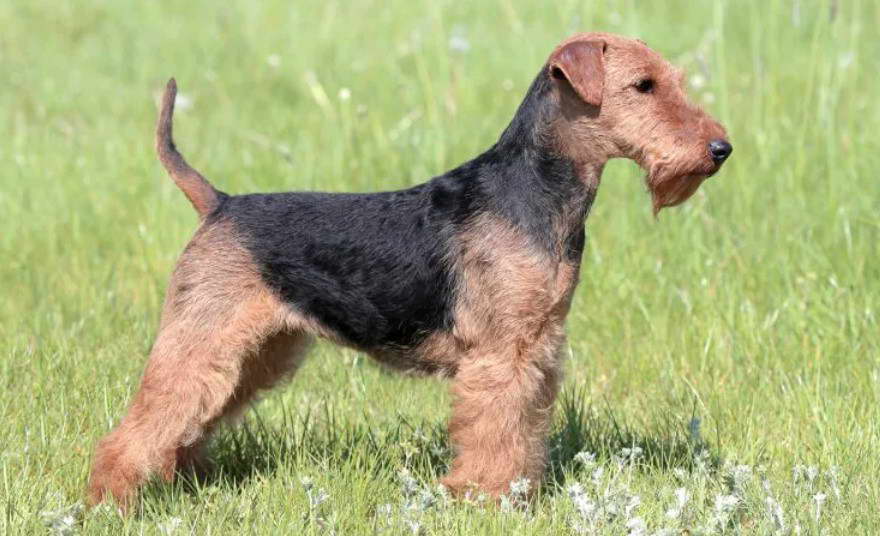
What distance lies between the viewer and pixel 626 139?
431 cm

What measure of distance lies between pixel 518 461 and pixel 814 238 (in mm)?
3034

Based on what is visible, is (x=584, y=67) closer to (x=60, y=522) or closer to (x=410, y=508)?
(x=410, y=508)

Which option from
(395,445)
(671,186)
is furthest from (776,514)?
(395,445)

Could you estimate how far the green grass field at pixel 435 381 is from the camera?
4.26 meters

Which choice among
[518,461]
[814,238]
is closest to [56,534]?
[518,461]

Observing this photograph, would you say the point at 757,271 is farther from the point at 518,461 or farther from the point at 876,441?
the point at 518,461

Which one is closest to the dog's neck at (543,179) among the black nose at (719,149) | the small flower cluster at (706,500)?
the black nose at (719,149)

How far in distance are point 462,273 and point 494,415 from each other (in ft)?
1.82

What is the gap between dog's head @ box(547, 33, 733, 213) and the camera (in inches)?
165

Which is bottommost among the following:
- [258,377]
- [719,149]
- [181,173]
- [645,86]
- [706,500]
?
[706,500]

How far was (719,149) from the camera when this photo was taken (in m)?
4.15

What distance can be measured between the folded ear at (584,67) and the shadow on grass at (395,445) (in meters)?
1.43

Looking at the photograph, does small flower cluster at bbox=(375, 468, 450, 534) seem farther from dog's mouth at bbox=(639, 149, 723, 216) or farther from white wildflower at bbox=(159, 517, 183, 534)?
dog's mouth at bbox=(639, 149, 723, 216)

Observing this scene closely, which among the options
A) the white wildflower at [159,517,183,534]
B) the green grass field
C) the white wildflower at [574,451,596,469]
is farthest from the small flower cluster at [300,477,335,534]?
the white wildflower at [574,451,596,469]
